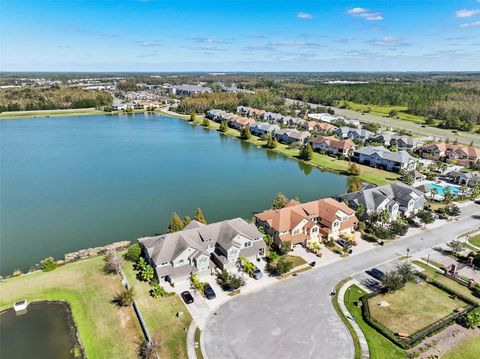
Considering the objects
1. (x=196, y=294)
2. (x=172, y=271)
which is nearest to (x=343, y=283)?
(x=196, y=294)

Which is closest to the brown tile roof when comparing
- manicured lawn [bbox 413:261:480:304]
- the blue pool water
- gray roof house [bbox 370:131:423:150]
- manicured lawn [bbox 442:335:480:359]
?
manicured lawn [bbox 413:261:480:304]

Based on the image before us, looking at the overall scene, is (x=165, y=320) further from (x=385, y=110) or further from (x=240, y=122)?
(x=385, y=110)

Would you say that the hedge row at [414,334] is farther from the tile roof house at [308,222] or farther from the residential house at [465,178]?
the residential house at [465,178]

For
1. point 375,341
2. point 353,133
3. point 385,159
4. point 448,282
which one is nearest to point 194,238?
point 375,341

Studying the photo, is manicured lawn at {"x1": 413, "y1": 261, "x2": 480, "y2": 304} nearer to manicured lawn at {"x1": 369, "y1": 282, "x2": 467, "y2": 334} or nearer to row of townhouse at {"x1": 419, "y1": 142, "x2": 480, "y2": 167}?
manicured lawn at {"x1": 369, "y1": 282, "x2": 467, "y2": 334}

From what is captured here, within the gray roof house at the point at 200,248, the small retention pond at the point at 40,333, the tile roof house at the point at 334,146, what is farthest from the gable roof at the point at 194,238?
the tile roof house at the point at 334,146

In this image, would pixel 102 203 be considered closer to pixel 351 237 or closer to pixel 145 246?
pixel 145 246
